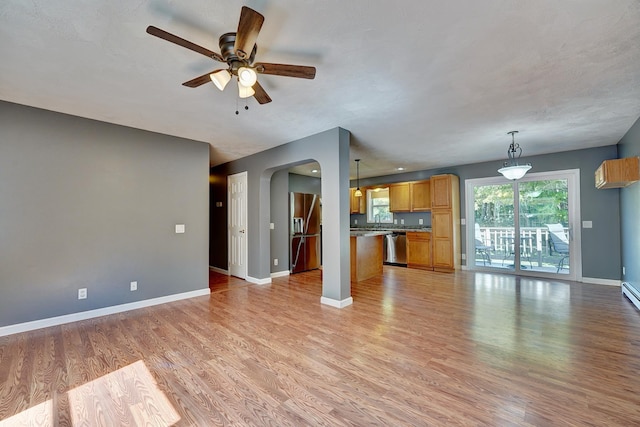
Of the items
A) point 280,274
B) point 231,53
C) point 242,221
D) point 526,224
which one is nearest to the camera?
point 231,53

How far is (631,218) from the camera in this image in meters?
4.05

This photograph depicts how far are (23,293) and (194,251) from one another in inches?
75.3

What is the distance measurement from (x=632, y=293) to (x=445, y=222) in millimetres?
3100

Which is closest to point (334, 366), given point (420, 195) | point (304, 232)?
point (304, 232)

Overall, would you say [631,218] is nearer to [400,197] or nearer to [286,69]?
[400,197]

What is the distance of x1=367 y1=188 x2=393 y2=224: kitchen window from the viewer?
8180mm

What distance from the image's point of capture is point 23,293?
3.10m

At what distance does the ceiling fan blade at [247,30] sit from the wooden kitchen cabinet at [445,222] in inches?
226

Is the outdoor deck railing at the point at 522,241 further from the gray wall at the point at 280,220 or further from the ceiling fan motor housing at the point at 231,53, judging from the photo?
the ceiling fan motor housing at the point at 231,53

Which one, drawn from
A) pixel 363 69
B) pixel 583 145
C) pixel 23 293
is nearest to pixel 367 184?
pixel 583 145

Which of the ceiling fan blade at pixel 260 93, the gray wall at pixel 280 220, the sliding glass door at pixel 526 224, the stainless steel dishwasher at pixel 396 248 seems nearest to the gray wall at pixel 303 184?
the gray wall at pixel 280 220

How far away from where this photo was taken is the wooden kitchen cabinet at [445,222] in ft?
20.9

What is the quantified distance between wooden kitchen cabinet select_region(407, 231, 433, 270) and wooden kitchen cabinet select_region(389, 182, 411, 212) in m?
0.82

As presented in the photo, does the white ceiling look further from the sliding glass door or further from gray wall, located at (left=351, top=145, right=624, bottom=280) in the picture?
the sliding glass door
